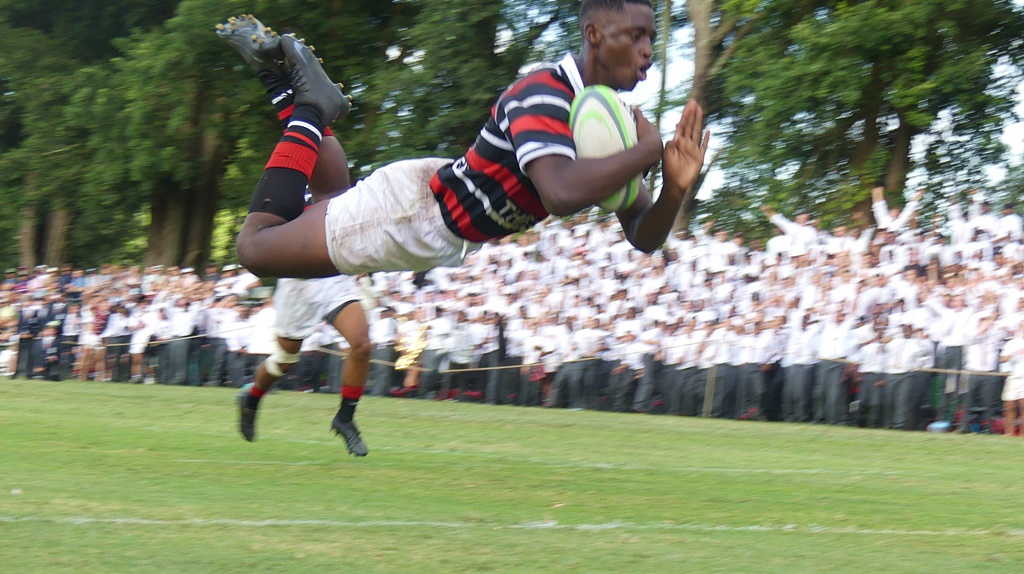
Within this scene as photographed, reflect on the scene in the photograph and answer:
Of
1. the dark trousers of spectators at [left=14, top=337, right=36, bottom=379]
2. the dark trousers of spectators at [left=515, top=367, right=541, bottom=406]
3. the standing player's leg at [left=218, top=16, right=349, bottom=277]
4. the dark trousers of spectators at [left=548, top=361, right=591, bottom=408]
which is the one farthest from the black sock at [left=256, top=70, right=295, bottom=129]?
the dark trousers of spectators at [left=14, top=337, right=36, bottom=379]

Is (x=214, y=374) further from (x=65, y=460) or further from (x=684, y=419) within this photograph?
(x=65, y=460)

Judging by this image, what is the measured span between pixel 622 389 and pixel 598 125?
12.8m

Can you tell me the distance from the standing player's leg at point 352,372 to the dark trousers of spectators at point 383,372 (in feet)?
37.1

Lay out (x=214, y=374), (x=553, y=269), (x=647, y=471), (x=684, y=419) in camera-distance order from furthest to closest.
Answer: (x=214, y=374)
(x=553, y=269)
(x=684, y=419)
(x=647, y=471)

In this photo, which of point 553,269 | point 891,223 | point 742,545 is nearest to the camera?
point 742,545

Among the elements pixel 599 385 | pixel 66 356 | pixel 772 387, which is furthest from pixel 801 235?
pixel 66 356

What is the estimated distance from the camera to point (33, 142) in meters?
28.4

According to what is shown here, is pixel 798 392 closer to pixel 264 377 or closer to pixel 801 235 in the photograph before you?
pixel 801 235

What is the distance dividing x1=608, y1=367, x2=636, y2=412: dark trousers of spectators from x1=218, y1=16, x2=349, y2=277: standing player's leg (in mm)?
11915

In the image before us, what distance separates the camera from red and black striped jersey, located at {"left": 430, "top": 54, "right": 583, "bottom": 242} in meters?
4.97

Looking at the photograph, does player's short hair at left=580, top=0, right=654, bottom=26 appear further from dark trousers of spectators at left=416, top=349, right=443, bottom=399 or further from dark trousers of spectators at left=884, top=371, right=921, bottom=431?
dark trousers of spectators at left=416, top=349, right=443, bottom=399

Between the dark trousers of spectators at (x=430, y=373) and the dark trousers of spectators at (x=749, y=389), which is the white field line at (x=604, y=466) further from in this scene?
the dark trousers of spectators at (x=430, y=373)

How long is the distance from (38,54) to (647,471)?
2551 cm

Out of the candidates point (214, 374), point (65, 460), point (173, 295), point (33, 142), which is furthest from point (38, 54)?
point (65, 460)
